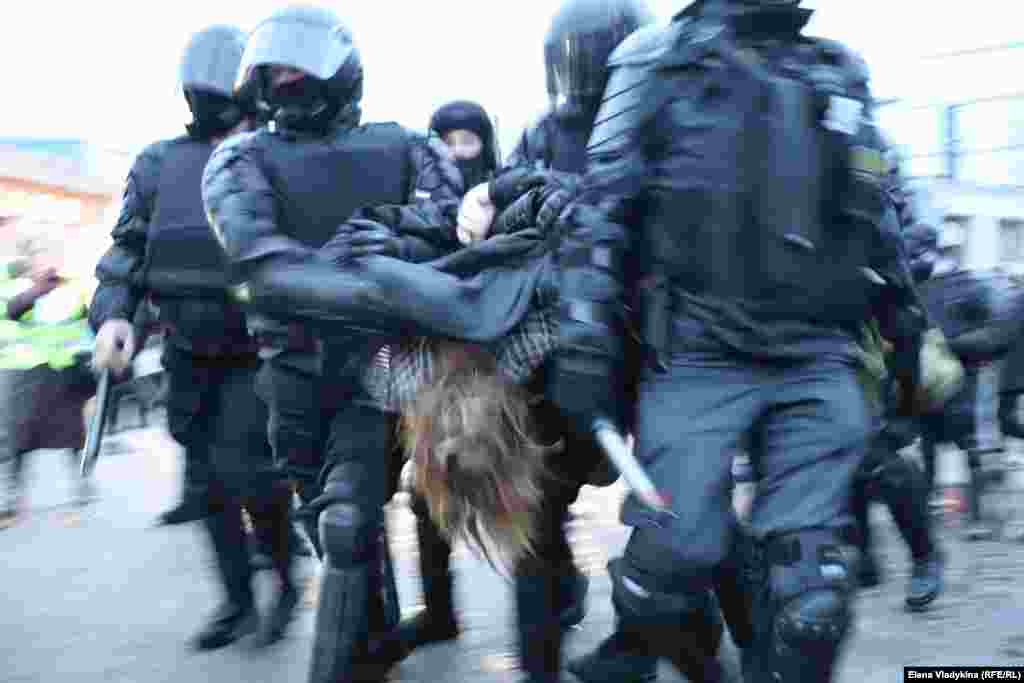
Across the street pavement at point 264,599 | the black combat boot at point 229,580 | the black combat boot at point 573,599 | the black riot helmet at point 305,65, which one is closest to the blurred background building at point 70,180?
the street pavement at point 264,599

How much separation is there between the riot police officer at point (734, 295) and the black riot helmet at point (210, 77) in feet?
5.61

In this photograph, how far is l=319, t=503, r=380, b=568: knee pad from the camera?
338 centimetres

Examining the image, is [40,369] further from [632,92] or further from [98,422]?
[632,92]

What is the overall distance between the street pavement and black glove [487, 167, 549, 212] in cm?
104

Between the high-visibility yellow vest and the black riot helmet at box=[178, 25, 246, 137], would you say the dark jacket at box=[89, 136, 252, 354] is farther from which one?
the high-visibility yellow vest

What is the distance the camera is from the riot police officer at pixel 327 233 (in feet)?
10.8

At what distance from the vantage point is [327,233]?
140 inches

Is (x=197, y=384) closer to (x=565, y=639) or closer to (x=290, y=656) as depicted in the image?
(x=290, y=656)

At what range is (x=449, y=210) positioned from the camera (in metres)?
3.62

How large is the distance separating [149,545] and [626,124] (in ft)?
13.4

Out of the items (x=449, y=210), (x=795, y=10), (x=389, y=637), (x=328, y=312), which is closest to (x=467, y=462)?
(x=328, y=312)

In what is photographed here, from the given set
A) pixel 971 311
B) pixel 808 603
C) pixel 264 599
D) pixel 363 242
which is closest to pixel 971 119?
pixel 971 311

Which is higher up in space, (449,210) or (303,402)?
(449,210)

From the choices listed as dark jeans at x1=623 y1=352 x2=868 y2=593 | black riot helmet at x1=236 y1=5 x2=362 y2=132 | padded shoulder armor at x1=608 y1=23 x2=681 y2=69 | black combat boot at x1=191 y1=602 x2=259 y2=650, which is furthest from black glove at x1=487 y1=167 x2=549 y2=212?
black combat boot at x1=191 y1=602 x2=259 y2=650
